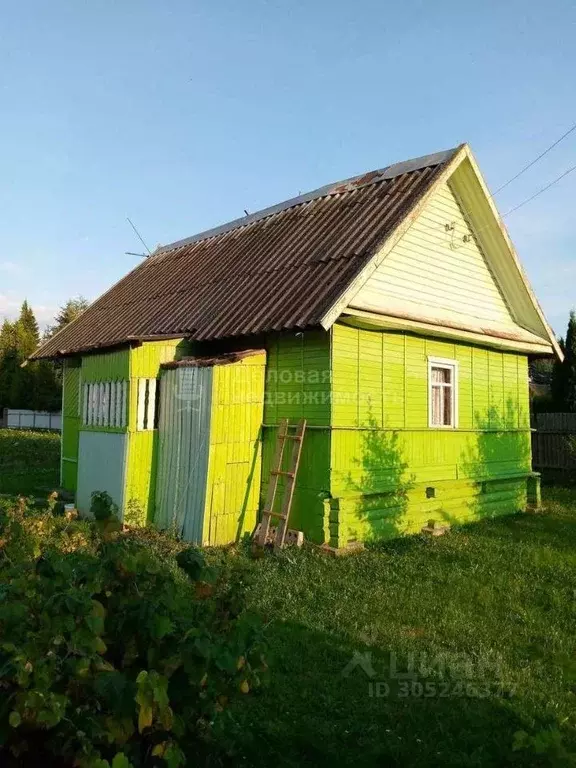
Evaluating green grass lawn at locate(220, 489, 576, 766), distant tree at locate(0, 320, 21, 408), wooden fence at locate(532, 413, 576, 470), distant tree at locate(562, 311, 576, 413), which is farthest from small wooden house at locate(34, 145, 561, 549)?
distant tree at locate(0, 320, 21, 408)

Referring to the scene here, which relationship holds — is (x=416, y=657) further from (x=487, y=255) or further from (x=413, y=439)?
(x=487, y=255)

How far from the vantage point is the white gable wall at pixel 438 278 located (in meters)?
9.94

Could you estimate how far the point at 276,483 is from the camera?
30.3 feet

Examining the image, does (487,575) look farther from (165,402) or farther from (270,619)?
(165,402)

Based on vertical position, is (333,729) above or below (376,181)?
below

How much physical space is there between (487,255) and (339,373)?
5.00 m

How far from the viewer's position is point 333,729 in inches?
160

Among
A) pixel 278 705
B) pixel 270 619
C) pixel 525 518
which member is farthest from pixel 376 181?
pixel 278 705

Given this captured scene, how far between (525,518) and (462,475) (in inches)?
68.8

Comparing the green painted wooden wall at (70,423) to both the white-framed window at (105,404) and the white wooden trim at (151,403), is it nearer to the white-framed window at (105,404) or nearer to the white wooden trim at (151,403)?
the white-framed window at (105,404)

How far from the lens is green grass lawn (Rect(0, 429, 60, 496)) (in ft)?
47.9

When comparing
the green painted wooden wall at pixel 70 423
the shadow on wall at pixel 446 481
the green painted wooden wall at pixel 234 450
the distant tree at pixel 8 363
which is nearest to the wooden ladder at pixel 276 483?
the green painted wooden wall at pixel 234 450

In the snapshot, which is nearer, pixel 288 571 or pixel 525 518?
pixel 288 571

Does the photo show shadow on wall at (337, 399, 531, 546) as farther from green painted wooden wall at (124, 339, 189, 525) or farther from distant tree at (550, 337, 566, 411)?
distant tree at (550, 337, 566, 411)
